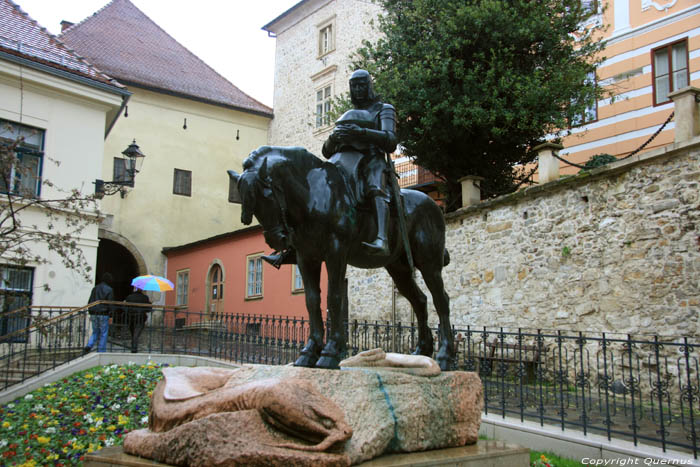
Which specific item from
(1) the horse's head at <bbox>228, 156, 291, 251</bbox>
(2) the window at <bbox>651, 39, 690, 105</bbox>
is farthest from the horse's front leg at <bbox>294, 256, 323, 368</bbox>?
(2) the window at <bbox>651, 39, 690, 105</bbox>

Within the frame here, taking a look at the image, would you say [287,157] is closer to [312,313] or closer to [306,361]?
[312,313]

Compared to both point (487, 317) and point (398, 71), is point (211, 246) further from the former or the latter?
point (487, 317)

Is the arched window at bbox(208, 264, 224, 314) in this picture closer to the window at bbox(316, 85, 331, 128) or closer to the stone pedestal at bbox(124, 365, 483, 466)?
the window at bbox(316, 85, 331, 128)

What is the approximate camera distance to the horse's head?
4.18 metres

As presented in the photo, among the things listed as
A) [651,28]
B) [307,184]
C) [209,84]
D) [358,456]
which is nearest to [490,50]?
[651,28]

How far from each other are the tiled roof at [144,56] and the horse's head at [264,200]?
22.4 m

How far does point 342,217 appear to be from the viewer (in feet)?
15.6

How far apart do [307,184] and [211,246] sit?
19362 mm

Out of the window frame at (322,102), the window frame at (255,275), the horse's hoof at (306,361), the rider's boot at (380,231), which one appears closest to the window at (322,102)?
the window frame at (322,102)

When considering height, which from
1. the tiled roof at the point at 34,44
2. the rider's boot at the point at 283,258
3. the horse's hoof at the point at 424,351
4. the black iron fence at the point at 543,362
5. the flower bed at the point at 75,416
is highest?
the tiled roof at the point at 34,44

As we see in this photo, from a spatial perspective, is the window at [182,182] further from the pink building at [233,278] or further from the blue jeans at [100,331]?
the blue jeans at [100,331]

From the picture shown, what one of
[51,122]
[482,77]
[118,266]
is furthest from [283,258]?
A: [118,266]

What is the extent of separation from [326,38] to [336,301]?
24.4 m

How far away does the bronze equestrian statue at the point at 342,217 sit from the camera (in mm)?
4375
